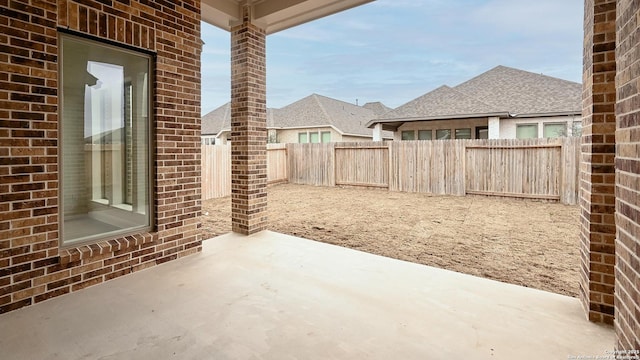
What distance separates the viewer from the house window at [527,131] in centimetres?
1265

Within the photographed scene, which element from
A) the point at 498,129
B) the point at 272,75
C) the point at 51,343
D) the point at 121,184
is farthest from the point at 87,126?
the point at 272,75

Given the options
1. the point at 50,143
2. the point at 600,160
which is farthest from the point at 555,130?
the point at 50,143

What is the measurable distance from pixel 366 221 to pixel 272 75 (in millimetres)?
35160

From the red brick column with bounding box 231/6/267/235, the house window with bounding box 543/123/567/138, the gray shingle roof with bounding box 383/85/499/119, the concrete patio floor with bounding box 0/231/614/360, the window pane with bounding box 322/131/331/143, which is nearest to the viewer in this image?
the concrete patio floor with bounding box 0/231/614/360

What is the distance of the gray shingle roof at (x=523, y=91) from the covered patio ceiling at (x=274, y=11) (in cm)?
1100

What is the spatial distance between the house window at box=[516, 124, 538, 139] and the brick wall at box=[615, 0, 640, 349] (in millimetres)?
13186

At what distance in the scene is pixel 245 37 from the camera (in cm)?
479

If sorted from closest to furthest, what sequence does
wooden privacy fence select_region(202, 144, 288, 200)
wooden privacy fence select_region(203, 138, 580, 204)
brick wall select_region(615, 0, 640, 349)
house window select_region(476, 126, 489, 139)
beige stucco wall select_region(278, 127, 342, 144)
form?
1. brick wall select_region(615, 0, 640, 349)
2. wooden privacy fence select_region(203, 138, 580, 204)
3. wooden privacy fence select_region(202, 144, 288, 200)
4. house window select_region(476, 126, 489, 139)
5. beige stucco wall select_region(278, 127, 342, 144)

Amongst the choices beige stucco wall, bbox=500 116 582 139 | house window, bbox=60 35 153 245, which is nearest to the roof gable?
beige stucco wall, bbox=500 116 582 139

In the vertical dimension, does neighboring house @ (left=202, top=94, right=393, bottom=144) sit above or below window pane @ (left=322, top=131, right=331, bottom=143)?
above

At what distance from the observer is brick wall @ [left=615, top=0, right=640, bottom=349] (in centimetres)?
134

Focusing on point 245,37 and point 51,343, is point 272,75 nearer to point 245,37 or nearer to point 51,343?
point 245,37

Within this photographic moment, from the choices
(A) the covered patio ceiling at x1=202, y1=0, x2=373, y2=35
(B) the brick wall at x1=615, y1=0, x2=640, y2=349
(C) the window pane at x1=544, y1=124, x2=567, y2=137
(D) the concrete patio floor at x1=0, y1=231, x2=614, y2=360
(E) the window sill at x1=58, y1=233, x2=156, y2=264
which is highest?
(A) the covered patio ceiling at x1=202, y1=0, x2=373, y2=35

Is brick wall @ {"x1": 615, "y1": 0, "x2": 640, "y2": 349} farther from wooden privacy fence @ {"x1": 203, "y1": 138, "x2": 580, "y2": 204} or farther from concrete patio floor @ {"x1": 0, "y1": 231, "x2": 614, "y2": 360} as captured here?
wooden privacy fence @ {"x1": 203, "y1": 138, "x2": 580, "y2": 204}
